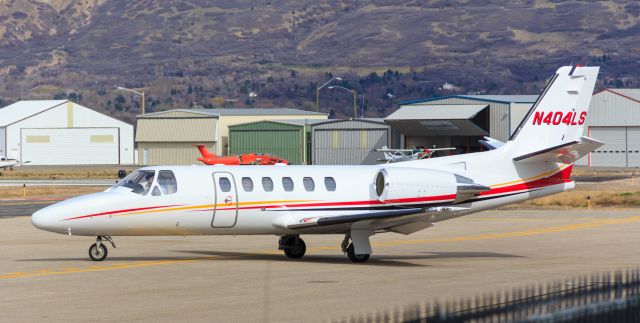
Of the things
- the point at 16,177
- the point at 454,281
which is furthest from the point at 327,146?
the point at 454,281

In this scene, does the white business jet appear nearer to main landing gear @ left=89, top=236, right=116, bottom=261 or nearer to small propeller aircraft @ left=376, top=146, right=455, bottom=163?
main landing gear @ left=89, top=236, right=116, bottom=261

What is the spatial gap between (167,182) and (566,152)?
373 inches

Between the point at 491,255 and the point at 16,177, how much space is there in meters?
70.5

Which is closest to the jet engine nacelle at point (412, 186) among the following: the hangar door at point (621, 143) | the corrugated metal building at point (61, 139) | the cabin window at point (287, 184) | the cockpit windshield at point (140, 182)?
the cabin window at point (287, 184)

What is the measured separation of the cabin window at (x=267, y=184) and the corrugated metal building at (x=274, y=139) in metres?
82.2

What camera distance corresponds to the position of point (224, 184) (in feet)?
82.4

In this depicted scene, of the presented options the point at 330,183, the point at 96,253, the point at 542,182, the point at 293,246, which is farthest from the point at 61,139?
the point at 542,182

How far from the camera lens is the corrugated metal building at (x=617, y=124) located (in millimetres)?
98188

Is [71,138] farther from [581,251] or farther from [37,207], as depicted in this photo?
[581,251]

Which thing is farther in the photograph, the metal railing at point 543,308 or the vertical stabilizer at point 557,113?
the vertical stabilizer at point 557,113

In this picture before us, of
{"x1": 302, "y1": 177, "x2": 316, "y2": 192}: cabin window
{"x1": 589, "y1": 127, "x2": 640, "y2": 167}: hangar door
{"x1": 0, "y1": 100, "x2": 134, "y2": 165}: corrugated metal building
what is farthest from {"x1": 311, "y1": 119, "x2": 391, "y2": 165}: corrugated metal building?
{"x1": 302, "y1": 177, "x2": 316, "y2": 192}: cabin window

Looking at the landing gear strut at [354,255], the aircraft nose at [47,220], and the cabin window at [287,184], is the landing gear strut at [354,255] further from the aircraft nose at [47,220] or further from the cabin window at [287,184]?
the aircraft nose at [47,220]

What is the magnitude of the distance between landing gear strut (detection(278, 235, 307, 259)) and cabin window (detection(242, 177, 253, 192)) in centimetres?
188

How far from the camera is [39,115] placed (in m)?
130
